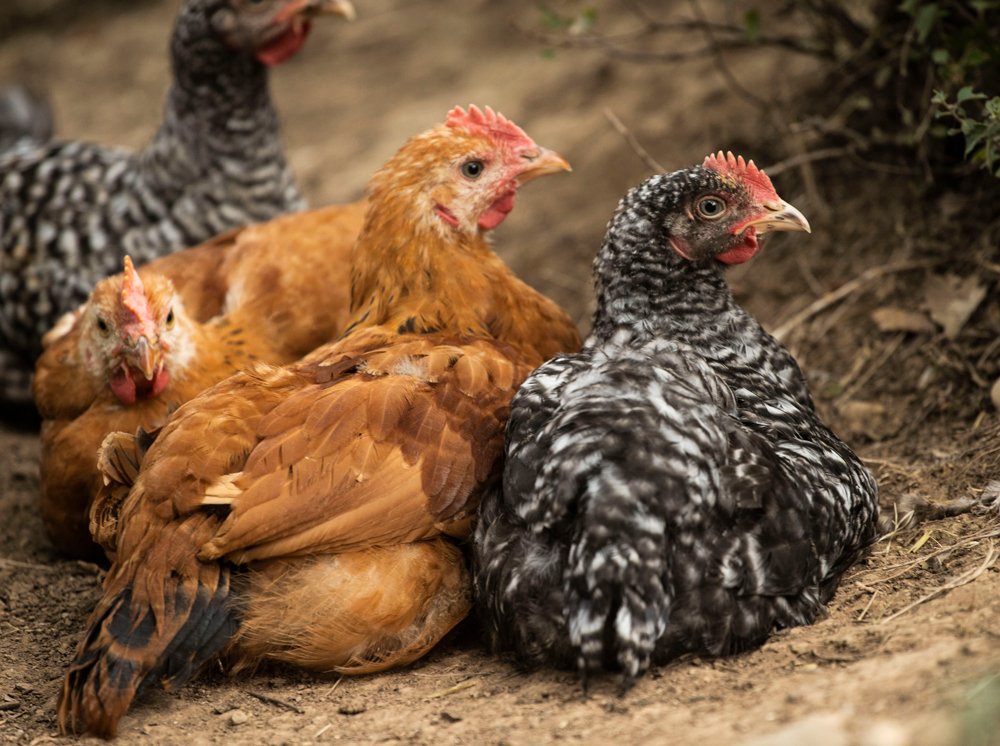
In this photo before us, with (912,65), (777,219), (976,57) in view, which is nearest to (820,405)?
(777,219)

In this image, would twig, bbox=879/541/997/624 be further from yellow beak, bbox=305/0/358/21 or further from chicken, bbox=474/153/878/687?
yellow beak, bbox=305/0/358/21

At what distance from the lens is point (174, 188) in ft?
16.4

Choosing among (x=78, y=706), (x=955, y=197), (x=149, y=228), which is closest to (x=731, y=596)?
(x=78, y=706)

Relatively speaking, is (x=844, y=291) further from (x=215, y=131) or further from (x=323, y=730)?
(x=215, y=131)

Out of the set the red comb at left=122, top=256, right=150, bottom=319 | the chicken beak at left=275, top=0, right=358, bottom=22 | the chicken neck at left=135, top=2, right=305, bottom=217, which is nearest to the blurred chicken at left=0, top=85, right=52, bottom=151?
the chicken neck at left=135, top=2, right=305, bottom=217

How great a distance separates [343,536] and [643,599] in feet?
2.86

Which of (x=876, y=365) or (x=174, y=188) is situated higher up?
(x=174, y=188)

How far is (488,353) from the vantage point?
329cm

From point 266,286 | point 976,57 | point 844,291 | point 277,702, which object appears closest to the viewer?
point 277,702

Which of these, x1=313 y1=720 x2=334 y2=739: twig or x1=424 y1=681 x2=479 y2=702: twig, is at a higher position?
x1=424 y1=681 x2=479 y2=702: twig

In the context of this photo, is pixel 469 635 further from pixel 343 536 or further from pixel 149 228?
pixel 149 228

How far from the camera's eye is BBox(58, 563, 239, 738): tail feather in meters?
2.50

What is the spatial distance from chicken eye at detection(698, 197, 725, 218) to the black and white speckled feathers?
276cm

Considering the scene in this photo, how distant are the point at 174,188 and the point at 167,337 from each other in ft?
5.75
